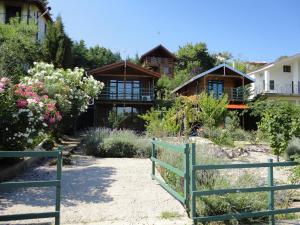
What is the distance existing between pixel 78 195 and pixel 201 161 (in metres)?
2.95

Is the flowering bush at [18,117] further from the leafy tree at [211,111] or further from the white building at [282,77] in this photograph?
the white building at [282,77]

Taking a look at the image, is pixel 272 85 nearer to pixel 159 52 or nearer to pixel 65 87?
pixel 159 52

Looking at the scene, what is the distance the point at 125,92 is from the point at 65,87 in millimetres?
13878

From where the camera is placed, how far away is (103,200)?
7.45 meters

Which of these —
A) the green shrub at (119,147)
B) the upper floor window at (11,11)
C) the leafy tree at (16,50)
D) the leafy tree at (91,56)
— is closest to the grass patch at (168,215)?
the green shrub at (119,147)

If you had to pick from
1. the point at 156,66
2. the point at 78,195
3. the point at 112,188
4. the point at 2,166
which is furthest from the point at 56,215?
the point at 156,66

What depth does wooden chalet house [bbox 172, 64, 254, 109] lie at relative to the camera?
3328cm

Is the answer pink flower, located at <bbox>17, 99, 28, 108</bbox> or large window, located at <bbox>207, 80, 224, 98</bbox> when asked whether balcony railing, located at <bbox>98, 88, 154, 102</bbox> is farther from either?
pink flower, located at <bbox>17, 99, 28, 108</bbox>

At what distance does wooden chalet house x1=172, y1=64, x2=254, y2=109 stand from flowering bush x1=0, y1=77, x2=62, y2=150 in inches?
956

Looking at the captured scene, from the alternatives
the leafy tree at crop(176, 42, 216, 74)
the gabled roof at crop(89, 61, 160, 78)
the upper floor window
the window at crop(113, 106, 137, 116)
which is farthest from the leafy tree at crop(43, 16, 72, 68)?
the leafy tree at crop(176, 42, 216, 74)

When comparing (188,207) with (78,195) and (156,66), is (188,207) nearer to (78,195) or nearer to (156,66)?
(78,195)

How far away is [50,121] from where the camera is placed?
35.4 ft

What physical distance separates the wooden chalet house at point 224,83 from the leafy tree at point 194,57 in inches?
845

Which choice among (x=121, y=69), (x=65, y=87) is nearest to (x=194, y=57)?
(x=121, y=69)
